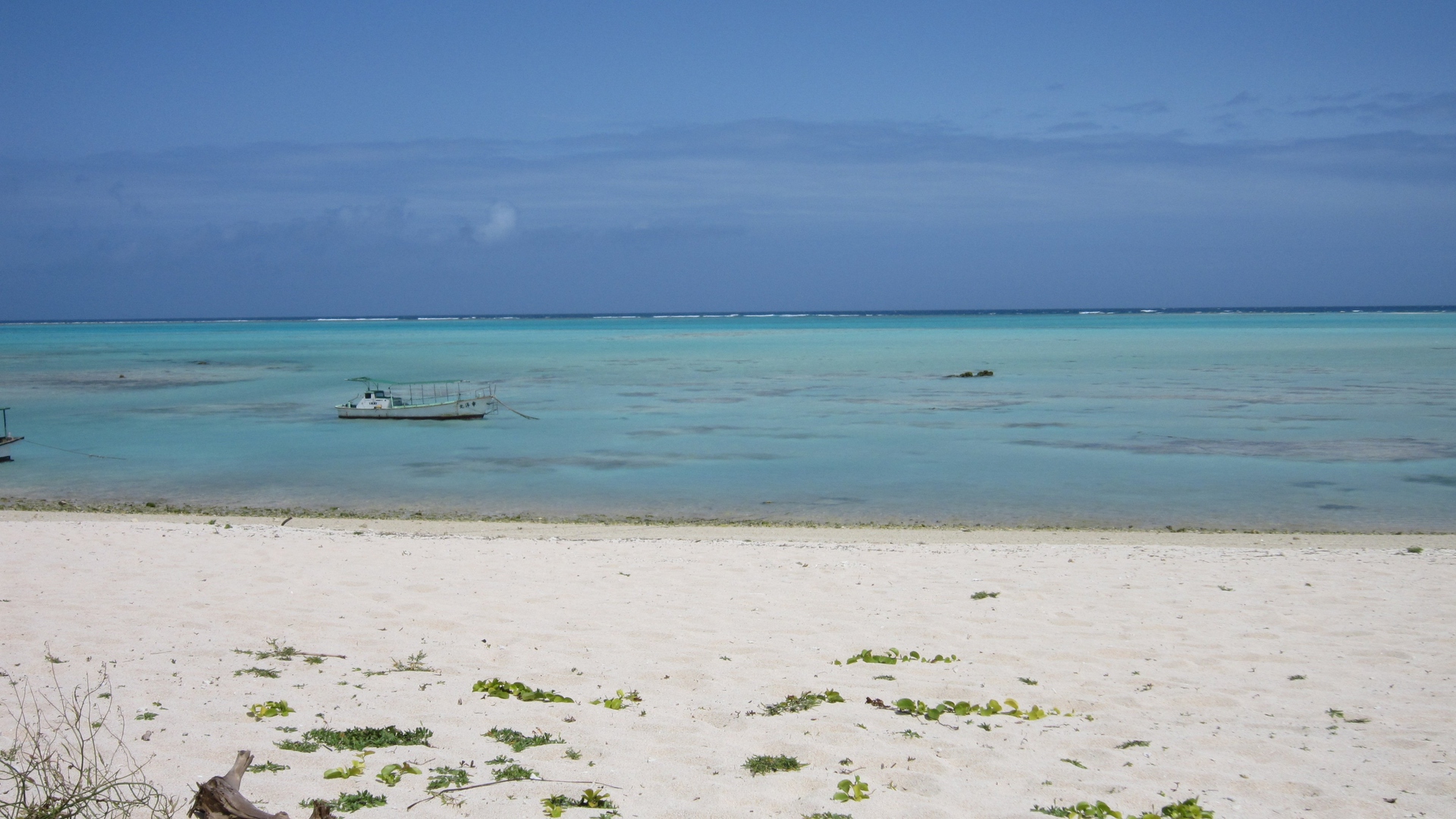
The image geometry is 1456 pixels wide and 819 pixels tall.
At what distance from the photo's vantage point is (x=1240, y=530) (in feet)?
51.7

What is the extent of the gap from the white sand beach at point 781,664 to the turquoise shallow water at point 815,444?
5322 millimetres

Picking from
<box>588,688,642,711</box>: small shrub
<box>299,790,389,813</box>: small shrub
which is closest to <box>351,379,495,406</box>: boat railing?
<box>588,688,642,711</box>: small shrub

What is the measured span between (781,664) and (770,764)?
6.78 ft

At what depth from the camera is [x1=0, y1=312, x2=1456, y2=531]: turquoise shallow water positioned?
60.7 feet

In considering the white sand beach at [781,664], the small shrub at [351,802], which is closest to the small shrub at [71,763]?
the white sand beach at [781,664]

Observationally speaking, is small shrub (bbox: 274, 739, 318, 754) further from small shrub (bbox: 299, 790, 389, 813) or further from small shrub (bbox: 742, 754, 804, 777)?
small shrub (bbox: 742, 754, 804, 777)

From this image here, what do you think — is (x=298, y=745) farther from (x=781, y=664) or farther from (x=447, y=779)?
(x=781, y=664)

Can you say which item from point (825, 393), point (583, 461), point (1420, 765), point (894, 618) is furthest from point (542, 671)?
point (825, 393)

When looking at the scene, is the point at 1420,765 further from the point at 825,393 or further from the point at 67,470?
the point at 825,393

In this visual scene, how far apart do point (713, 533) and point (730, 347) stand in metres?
72.3

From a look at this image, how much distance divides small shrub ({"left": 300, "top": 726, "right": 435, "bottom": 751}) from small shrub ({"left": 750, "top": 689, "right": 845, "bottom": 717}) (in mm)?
2007

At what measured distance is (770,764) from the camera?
18.6 feet

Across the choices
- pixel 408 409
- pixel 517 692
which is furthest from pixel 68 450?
pixel 517 692

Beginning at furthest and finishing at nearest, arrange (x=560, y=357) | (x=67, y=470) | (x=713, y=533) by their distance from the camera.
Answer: (x=560, y=357)
(x=67, y=470)
(x=713, y=533)
